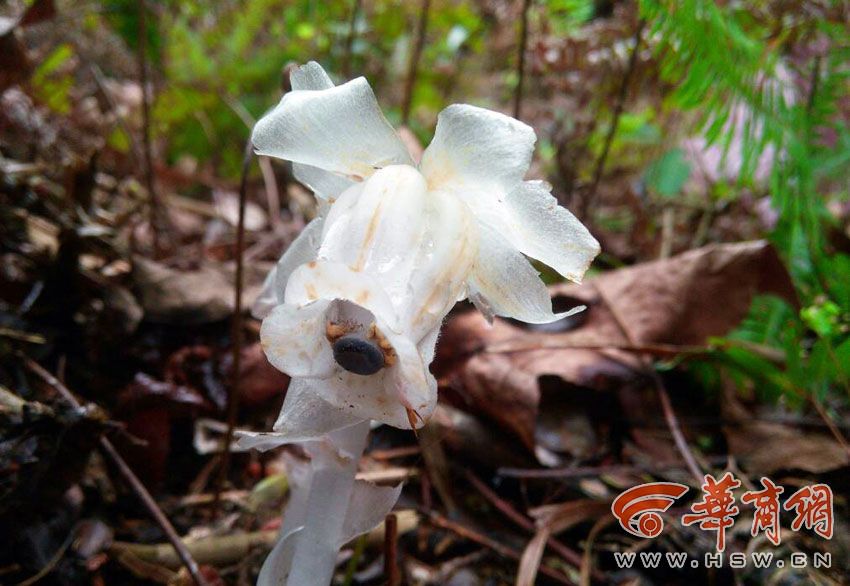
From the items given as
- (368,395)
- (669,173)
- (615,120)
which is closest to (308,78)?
(368,395)

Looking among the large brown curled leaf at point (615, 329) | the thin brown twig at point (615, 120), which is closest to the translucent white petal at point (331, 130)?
the large brown curled leaf at point (615, 329)

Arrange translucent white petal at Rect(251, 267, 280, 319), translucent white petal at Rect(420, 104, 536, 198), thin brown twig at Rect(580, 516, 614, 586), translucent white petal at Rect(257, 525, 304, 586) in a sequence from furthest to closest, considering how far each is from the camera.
→ thin brown twig at Rect(580, 516, 614, 586)
translucent white petal at Rect(251, 267, 280, 319)
translucent white petal at Rect(257, 525, 304, 586)
translucent white petal at Rect(420, 104, 536, 198)

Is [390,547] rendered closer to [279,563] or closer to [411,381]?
[279,563]

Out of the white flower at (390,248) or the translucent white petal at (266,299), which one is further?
the translucent white petal at (266,299)

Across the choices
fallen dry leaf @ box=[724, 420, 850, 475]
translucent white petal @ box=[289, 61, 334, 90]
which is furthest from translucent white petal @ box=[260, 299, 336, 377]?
fallen dry leaf @ box=[724, 420, 850, 475]

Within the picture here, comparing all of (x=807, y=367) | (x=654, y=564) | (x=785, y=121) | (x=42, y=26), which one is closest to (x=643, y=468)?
(x=654, y=564)

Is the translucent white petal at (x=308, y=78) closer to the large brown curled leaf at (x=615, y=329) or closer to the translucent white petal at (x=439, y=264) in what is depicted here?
the translucent white petal at (x=439, y=264)

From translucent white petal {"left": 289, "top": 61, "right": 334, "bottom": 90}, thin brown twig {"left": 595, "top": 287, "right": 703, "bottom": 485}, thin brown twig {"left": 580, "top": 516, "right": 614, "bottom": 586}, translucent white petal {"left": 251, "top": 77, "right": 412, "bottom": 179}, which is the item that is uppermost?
translucent white petal {"left": 289, "top": 61, "right": 334, "bottom": 90}

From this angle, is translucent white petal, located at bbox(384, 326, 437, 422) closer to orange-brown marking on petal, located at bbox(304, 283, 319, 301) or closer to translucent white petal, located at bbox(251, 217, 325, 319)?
orange-brown marking on petal, located at bbox(304, 283, 319, 301)

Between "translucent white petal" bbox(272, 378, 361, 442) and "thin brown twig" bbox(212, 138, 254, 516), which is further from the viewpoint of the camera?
"thin brown twig" bbox(212, 138, 254, 516)
